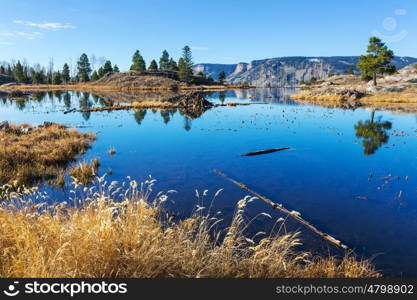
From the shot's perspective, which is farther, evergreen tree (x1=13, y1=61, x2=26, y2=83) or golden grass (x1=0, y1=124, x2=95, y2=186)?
evergreen tree (x1=13, y1=61, x2=26, y2=83)

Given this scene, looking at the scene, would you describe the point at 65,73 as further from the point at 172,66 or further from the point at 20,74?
the point at 172,66

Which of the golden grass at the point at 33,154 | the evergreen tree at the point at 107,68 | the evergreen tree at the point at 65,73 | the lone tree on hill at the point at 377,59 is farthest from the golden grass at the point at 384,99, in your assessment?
the evergreen tree at the point at 65,73

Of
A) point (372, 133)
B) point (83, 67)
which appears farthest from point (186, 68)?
point (372, 133)

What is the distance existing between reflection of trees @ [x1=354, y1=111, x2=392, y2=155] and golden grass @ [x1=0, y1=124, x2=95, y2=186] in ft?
67.7

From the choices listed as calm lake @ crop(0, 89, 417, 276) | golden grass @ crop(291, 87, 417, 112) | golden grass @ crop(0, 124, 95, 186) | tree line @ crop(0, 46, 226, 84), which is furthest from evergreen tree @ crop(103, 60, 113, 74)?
golden grass @ crop(0, 124, 95, 186)

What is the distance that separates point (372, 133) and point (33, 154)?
29.0 m

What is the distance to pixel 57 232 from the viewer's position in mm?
5422

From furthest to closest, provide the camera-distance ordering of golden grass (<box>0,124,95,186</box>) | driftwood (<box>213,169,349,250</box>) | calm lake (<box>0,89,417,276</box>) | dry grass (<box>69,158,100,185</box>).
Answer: golden grass (<box>0,124,95,186</box>)
dry grass (<box>69,158,100,185</box>)
calm lake (<box>0,89,417,276</box>)
driftwood (<box>213,169,349,250</box>)

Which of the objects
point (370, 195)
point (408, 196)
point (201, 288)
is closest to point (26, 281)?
point (201, 288)

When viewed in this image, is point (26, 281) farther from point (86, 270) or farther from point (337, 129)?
point (337, 129)

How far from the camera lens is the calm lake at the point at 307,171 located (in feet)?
30.1

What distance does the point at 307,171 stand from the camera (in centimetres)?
1538

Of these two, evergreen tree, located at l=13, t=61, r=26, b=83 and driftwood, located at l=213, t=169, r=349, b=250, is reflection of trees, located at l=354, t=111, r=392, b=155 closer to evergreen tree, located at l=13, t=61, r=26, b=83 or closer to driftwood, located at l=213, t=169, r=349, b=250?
driftwood, located at l=213, t=169, r=349, b=250

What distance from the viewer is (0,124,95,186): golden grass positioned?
13.5 m
